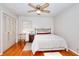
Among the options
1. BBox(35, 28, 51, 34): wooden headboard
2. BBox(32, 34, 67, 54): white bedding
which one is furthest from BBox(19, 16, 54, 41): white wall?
BBox(32, 34, 67, 54): white bedding

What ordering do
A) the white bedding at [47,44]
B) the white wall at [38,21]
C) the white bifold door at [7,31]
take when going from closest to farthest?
the white bedding at [47,44] → the white bifold door at [7,31] → the white wall at [38,21]

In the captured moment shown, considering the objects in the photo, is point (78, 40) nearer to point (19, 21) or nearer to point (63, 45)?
point (63, 45)

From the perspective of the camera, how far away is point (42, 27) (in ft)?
23.7

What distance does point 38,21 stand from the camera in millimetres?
7199

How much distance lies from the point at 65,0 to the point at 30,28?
590cm

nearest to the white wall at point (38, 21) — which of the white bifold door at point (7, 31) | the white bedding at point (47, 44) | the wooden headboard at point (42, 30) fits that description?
the wooden headboard at point (42, 30)

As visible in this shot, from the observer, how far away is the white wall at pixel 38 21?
7.06m

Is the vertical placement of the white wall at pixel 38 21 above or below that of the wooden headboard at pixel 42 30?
above

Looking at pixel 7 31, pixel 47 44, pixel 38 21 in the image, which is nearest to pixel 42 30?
pixel 38 21

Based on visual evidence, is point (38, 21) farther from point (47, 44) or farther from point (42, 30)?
point (47, 44)

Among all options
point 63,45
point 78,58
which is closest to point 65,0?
point 78,58

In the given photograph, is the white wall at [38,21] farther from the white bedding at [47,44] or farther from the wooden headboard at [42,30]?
the white bedding at [47,44]

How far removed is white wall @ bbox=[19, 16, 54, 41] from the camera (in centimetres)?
706

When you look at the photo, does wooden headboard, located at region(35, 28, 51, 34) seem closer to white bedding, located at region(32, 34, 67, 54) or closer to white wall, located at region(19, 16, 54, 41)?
white wall, located at region(19, 16, 54, 41)
